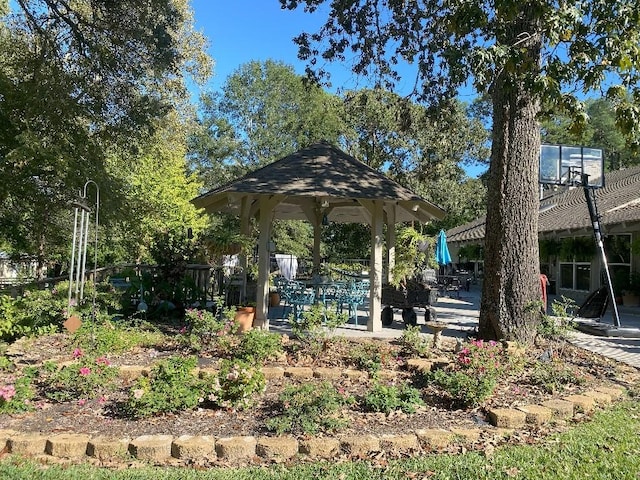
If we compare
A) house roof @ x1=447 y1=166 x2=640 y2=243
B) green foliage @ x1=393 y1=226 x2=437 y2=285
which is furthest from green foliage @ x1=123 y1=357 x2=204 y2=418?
house roof @ x1=447 y1=166 x2=640 y2=243

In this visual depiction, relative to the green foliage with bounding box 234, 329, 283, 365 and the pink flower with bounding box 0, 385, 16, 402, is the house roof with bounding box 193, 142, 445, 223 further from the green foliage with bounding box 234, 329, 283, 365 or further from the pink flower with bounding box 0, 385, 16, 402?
the pink flower with bounding box 0, 385, 16, 402

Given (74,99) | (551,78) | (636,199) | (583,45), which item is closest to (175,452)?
(551,78)

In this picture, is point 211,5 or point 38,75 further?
point 211,5

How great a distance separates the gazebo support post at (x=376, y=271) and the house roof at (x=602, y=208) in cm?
741

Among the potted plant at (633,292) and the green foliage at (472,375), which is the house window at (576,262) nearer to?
the potted plant at (633,292)

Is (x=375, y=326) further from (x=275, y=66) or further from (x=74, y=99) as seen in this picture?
(x=275, y=66)

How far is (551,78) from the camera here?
5.88 m

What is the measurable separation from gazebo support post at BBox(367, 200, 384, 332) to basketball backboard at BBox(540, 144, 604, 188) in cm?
546

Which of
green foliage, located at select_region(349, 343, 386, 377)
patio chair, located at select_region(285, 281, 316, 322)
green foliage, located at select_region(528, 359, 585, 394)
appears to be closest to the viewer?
green foliage, located at select_region(528, 359, 585, 394)

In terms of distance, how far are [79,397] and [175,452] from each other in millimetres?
1664

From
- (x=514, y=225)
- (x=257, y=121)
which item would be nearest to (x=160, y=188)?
(x=257, y=121)

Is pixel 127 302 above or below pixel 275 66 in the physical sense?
below

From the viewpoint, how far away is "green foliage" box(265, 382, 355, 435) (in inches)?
159

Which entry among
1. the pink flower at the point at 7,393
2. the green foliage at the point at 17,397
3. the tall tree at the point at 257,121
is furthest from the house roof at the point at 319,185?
the tall tree at the point at 257,121
